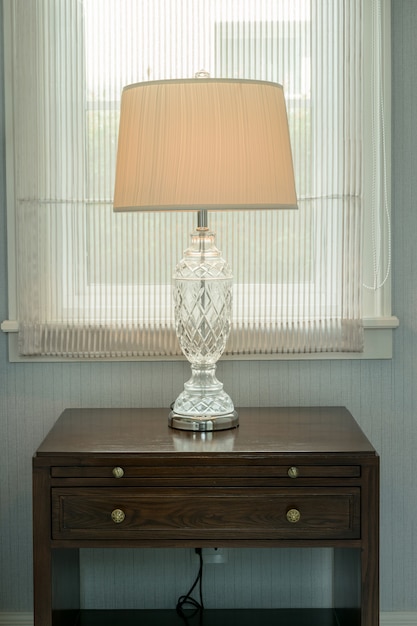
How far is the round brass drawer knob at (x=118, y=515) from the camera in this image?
2043mm

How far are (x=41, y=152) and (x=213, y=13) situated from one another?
585 mm

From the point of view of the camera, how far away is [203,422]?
2.17 m

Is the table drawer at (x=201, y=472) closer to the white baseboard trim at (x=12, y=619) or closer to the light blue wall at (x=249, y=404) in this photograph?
the light blue wall at (x=249, y=404)

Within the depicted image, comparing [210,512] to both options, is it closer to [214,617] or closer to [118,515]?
[118,515]

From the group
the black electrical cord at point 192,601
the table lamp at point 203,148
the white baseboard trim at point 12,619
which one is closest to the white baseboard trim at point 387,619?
the white baseboard trim at point 12,619

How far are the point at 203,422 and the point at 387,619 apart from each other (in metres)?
0.89

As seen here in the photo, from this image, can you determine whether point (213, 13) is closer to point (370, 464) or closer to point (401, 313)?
point (401, 313)

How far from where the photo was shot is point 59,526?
2.05m

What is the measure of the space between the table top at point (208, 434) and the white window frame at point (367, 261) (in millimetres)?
172

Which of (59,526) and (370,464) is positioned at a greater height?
(370,464)

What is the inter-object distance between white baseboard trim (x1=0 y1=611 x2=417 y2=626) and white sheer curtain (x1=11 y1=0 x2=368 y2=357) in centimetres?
76

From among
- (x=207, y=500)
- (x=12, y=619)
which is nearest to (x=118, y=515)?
(x=207, y=500)

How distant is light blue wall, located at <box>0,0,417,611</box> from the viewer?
2.51 meters

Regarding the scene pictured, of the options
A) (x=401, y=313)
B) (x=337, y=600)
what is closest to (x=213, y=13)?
(x=401, y=313)
